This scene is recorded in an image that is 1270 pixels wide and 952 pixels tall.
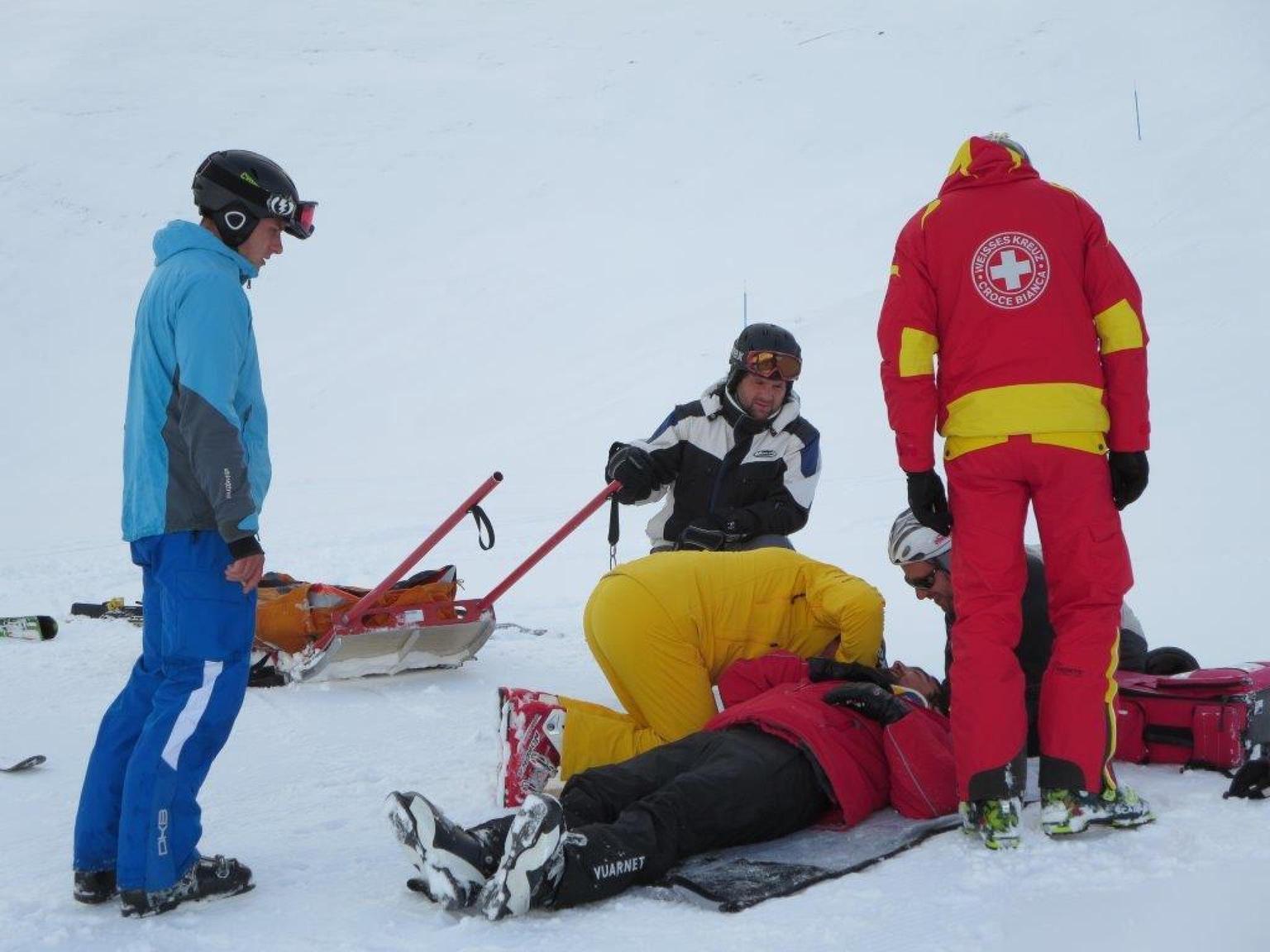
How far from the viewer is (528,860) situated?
2555 millimetres

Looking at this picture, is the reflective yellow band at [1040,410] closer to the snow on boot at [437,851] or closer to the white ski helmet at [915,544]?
the white ski helmet at [915,544]

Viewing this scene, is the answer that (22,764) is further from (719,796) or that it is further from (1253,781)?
(1253,781)

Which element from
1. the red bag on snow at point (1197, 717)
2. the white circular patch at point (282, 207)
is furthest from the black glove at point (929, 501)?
the white circular patch at point (282, 207)

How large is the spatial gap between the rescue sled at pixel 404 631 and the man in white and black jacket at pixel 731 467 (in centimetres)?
21

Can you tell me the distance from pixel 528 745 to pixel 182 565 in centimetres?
120

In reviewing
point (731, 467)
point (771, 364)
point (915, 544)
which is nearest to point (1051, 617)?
point (915, 544)

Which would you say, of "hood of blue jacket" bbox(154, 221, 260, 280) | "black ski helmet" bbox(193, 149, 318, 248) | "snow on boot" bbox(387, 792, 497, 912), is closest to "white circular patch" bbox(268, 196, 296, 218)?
"black ski helmet" bbox(193, 149, 318, 248)

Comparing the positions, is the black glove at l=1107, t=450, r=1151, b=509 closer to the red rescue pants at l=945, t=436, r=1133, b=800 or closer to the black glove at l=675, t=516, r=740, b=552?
the red rescue pants at l=945, t=436, r=1133, b=800

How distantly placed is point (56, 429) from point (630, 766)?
14419mm

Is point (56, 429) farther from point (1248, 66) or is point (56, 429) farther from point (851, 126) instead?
point (1248, 66)

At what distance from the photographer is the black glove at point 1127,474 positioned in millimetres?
3115

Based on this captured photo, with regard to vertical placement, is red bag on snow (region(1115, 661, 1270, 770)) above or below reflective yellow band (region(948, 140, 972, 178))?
below

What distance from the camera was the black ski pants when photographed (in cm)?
270

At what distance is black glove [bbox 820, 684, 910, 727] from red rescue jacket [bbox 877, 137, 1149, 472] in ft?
1.92
